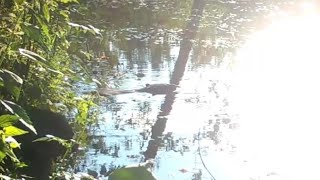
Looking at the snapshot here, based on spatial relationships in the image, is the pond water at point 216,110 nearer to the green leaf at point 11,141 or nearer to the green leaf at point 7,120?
the green leaf at point 11,141

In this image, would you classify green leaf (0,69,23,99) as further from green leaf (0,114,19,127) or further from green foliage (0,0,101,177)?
green leaf (0,114,19,127)

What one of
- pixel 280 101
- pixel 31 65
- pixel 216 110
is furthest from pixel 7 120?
pixel 280 101

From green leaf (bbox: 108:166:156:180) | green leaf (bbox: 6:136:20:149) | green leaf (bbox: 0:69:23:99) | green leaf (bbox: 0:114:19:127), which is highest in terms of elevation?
green leaf (bbox: 0:69:23:99)

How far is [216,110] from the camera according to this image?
563 cm

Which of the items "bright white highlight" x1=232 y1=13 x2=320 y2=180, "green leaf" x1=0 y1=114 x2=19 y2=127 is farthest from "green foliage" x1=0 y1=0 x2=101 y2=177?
"bright white highlight" x1=232 y1=13 x2=320 y2=180

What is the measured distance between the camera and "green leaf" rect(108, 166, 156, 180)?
6.89ft

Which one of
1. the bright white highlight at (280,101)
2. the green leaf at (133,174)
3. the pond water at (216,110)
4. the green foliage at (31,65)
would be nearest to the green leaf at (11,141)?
the green foliage at (31,65)

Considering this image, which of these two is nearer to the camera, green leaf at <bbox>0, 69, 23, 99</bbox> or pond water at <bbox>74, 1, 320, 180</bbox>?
green leaf at <bbox>0, 69, 23, 99</bbox>

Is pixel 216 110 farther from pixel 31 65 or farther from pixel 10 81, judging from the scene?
pixel 10 81

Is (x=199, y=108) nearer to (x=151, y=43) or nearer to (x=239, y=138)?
(x=239, y=138)

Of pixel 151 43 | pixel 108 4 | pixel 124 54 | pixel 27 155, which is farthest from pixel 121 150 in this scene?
pixel 108 4

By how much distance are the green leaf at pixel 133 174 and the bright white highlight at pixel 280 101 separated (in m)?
2.29

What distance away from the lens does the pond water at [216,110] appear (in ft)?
14.7

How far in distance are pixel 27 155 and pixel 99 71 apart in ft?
10.0
